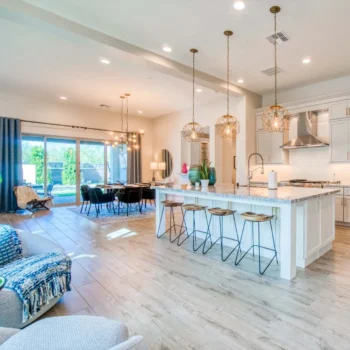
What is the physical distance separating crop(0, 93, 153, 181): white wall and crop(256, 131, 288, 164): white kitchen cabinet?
16.6ft

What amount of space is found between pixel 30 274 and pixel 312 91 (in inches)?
272

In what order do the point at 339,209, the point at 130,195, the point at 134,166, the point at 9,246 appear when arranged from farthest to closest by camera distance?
the point at 134,166, the point at 130,195, the point at 339,209, the point at 9,246

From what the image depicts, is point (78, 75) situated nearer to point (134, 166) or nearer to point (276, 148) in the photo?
point (134, 166)

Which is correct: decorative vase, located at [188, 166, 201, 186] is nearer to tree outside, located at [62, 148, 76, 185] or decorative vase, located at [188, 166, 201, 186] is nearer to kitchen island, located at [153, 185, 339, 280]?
kitchen island, located at [153, 185, 339, 280]

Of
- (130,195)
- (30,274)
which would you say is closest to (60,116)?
(130,195)

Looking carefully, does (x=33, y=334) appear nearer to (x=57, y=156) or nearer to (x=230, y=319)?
(x=230, y=319)

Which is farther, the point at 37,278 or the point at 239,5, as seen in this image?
the point at 239,5

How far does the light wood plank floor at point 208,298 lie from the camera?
186cm

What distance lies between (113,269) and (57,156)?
20.4ft

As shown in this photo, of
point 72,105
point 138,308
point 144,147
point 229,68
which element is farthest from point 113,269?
point 144,147

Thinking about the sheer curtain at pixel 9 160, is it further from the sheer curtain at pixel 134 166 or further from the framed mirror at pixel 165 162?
the framed mirror at pixel 165 162

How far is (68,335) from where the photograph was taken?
1.15 meters

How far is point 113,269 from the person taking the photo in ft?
10.2

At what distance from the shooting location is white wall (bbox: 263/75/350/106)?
564 cm
